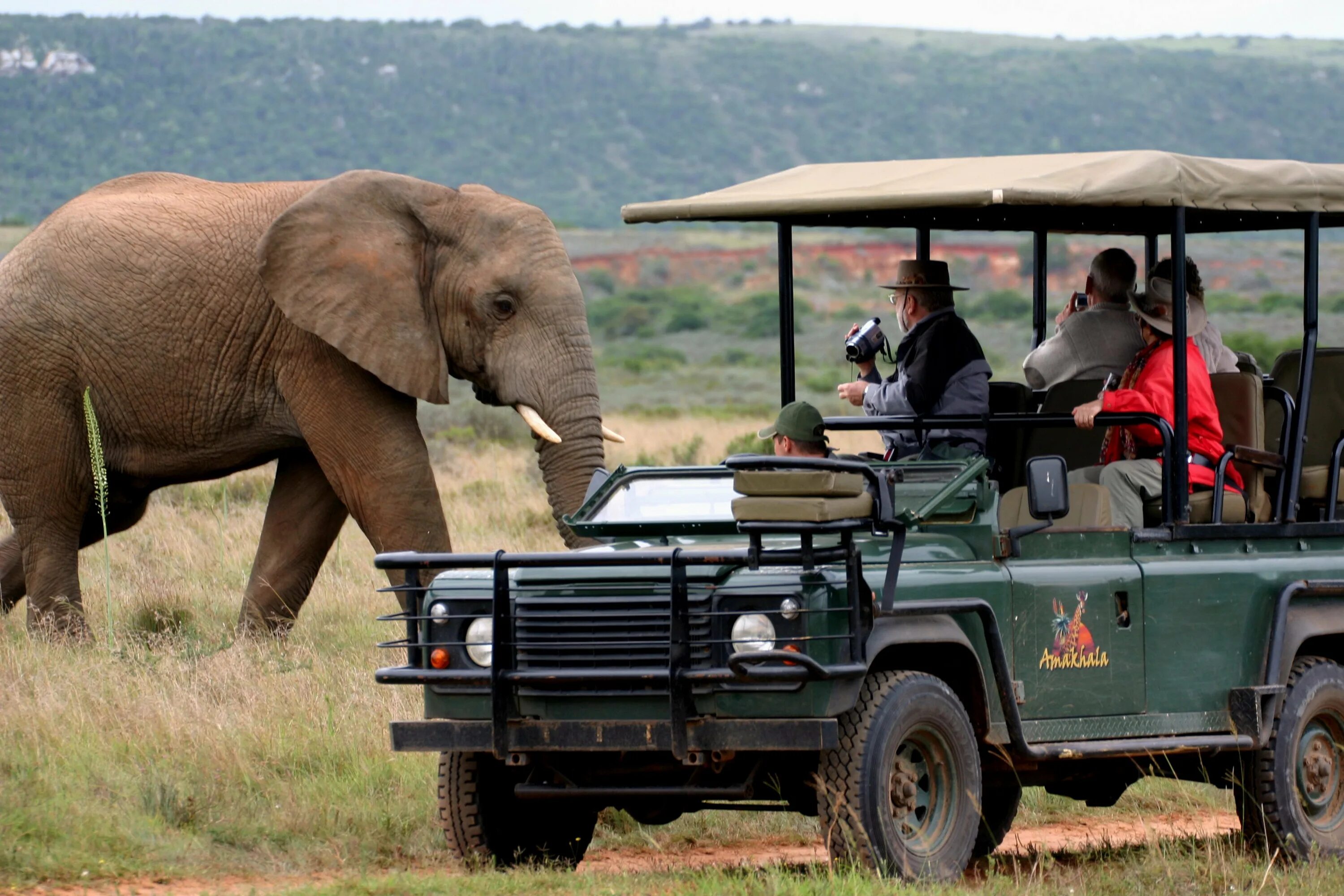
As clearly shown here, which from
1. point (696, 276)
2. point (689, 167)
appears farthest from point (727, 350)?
point (689, 167)

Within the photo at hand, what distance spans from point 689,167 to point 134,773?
98104mm

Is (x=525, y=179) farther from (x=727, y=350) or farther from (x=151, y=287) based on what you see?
(x=151, y=287)

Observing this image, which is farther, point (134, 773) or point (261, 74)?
point (261, 74)

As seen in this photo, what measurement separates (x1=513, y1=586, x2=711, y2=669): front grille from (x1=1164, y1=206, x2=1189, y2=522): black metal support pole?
217 centimetres

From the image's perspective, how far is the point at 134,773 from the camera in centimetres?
861

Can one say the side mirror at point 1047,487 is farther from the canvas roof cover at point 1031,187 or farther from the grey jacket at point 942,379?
the grey jacket at point 942,379

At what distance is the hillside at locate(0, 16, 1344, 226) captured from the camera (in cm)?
9062

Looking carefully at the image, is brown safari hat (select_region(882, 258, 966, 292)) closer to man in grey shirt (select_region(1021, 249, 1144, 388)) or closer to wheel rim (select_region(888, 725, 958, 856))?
man in grey shirt (select_region(1021, 249, 1144, 388))

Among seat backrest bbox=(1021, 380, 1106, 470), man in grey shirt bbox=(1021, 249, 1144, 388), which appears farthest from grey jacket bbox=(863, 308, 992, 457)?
man in grey shirt bbox=(1021, 249, 1144, 388)

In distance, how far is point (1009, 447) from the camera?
29.7 feet

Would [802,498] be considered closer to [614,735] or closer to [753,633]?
[753,633]

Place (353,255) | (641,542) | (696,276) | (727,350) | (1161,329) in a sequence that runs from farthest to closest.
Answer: (696,276) → (727,350) → (353,255) → (1161,329) → (641,542)

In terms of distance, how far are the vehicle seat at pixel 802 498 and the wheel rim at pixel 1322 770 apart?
249 centimetres

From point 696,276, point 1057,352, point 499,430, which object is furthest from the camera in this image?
point 696,276
